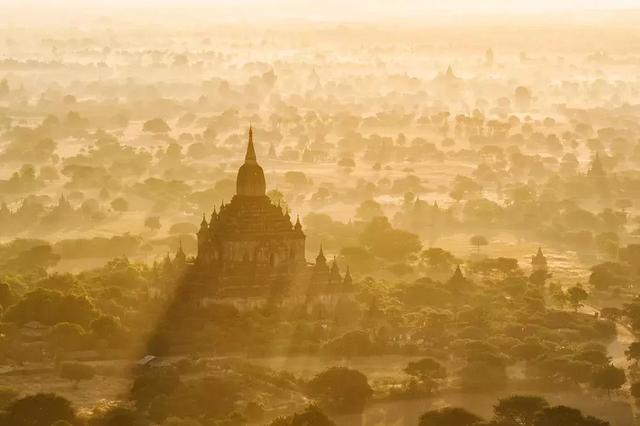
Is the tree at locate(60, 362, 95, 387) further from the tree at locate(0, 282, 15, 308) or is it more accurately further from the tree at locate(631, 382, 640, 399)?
the tree at locate(631, 382, 640, 399)

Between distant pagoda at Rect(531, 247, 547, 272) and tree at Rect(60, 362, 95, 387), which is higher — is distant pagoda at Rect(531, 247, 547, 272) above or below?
above

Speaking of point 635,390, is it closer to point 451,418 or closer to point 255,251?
point 451,418

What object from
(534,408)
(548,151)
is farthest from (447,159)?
(534,408)

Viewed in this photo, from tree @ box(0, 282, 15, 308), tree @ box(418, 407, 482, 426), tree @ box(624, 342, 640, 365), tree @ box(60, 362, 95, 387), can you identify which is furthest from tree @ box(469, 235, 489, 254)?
tree @ box(418, 407, 482, 426)

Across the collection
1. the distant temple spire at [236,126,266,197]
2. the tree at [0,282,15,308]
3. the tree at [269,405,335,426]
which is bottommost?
the tree at [269,405,335,426]

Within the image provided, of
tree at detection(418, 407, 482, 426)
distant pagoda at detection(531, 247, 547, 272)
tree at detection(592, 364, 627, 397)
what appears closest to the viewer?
tree at detection(418, 407, 482, 426)

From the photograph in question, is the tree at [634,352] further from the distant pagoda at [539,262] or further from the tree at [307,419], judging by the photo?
the distant pagoda at [539,262]
